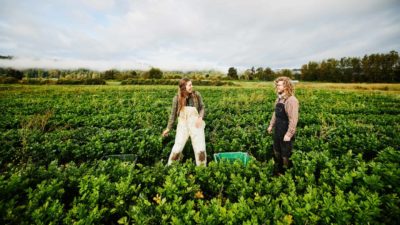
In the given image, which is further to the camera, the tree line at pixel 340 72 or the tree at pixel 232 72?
the tree at pixel 232 72

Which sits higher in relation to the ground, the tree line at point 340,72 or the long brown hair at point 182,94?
the tree line at point 340,72

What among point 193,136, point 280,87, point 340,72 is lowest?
point 193,136

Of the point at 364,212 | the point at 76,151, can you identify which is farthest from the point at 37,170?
the point at 364,212

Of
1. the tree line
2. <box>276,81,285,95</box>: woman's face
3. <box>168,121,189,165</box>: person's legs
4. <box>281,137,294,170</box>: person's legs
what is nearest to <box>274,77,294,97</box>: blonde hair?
<box>276,81,285,95</box>: woman's face

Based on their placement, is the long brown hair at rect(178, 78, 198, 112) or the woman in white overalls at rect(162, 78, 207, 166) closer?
the long brown hair at rect(178, 78, 198, 112)

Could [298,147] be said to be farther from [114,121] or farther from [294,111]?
[114,121]

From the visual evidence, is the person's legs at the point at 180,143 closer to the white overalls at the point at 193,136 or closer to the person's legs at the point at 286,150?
the white overalls at the point at 193,136

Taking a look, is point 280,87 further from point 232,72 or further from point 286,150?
point 232,72

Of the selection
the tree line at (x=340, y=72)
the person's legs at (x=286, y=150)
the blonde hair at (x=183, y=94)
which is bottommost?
the person's legs at (x=286, y=150)

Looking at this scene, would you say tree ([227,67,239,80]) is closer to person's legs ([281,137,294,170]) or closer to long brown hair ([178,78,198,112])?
long brown hair ([178,78,198,112])

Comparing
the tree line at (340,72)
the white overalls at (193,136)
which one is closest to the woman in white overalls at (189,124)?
the white overalls at (193,136)

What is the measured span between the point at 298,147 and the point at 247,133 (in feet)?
4.80

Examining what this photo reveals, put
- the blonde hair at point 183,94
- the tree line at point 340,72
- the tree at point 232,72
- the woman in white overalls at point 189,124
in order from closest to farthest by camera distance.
A: the blonde hair at point 183,94 → the woman in white overalls at point 189,124 → the tree line at point 340,72 → the tree at point 232,72

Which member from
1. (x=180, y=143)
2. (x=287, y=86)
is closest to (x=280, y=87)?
(x=287, y=86)
